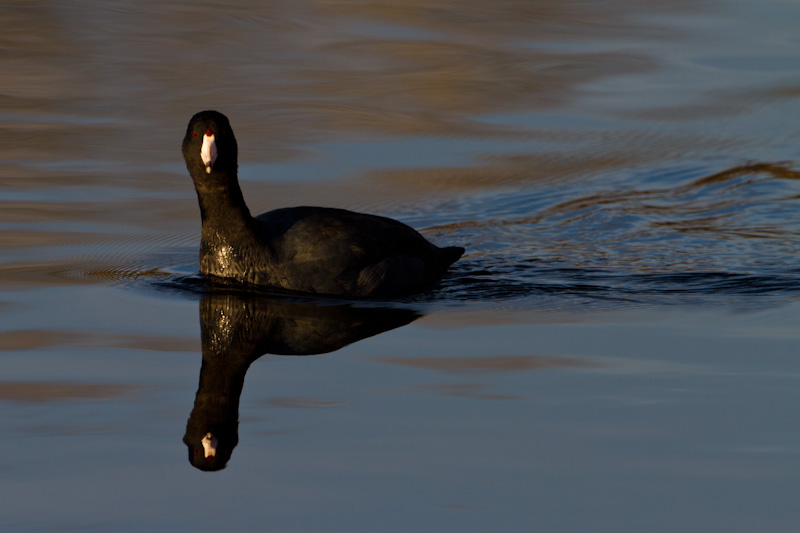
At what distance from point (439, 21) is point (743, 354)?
10.8 meters

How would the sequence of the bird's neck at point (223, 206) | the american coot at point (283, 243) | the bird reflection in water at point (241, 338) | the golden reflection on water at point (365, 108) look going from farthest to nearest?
the golden reflection on water at point (365, 108)
the bird's neck at point (223, 206)
the american coot at point (283, 243)
the bird reflection in water at point (241, 338)

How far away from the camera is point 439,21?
1603 centimetres

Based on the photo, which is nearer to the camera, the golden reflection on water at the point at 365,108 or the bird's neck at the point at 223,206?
the bird's neck at the point at 223,206

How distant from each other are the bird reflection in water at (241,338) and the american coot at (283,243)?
165 millimetres

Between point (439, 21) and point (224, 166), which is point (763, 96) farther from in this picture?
point (224, 166)

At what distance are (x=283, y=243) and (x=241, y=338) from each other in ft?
3.42

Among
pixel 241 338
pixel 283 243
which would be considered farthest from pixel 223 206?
pixel 241 338

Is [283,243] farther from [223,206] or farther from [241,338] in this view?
[241,338]

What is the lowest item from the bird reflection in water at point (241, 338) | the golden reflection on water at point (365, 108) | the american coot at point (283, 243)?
the bird reflection in water at point (241, 338)

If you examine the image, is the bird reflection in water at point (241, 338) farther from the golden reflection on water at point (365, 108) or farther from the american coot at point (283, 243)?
the golden reflection on water at point (365, 108)

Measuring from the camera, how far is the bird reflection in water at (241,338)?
16.3 feet

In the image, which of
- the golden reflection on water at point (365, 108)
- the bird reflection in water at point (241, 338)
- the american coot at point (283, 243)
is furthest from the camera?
the golden reflection on water at point (365, 108)

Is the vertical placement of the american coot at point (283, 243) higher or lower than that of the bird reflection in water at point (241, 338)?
higher

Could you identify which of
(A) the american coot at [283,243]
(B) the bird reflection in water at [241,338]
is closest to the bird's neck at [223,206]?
(A) the american coot at [283,243]
